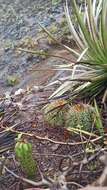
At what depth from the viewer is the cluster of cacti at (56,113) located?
4.30 meters

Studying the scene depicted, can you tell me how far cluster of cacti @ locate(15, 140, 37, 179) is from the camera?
3551mm

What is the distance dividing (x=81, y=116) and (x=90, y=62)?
0.66 metres

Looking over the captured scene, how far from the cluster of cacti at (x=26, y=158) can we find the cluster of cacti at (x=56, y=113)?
717 millimetres

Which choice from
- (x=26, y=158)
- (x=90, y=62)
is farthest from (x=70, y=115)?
(x=26, y=158)

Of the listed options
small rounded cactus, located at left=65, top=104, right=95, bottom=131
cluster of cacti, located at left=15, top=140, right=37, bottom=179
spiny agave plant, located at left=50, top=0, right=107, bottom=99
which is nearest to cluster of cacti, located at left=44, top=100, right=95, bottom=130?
small rounded cactus, located at left=65, top=104, right=95, bottom=131

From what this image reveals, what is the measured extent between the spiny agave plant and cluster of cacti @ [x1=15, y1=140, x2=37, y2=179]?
3.20 feet

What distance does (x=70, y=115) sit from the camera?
4.19m

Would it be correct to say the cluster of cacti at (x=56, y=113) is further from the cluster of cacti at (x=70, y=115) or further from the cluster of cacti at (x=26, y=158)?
the cluster of cacti at (x=26, y=158)

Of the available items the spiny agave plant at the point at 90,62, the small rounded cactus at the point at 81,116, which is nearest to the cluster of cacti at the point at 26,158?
the small rounded cactus at the point at 81,116

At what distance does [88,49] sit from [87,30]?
180 millimetres

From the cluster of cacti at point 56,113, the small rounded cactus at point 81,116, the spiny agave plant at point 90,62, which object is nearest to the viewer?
the small rounded cactus at point 81,116

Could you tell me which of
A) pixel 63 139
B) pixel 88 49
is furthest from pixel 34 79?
pixel 63 139

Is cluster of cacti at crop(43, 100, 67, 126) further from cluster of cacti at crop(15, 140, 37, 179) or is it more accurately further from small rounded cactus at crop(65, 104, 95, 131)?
cluster of cacti at crop(15, 140, 37, 179)

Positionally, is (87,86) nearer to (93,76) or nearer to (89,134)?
(93,76)
